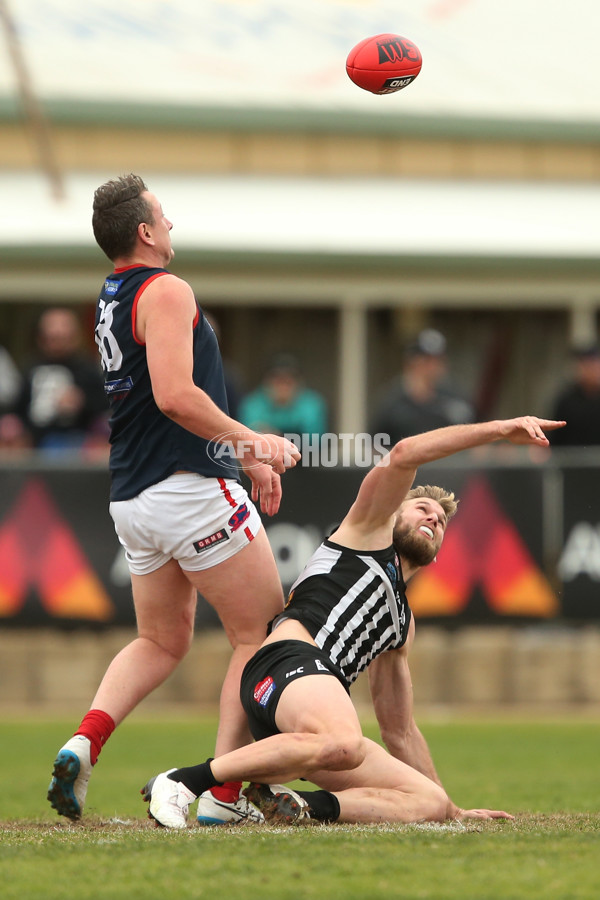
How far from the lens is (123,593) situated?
37.0 ft

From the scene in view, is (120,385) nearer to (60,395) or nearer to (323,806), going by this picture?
(323,806)

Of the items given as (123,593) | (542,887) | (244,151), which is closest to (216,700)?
(123,593)

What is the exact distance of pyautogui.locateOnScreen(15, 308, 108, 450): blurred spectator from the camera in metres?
11.6

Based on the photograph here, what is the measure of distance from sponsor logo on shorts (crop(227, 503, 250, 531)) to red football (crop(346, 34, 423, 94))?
7.32 feet

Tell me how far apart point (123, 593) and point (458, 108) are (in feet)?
21.0

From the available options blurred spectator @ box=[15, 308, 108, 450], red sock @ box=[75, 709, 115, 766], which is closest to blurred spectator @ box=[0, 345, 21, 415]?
blurred spectator @ box=[15, 308, 108, 450]

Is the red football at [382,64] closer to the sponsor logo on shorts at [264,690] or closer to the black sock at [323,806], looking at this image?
the sponsor logo on shorts at [264,690]

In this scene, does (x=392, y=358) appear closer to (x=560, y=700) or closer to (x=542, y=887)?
(x=560, y=700)

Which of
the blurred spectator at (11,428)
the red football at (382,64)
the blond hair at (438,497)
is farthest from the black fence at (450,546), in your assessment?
the blond hair at (438,497)

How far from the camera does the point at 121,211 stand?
571cm

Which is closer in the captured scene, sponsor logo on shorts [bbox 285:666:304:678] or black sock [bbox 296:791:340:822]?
sponsor logo on shorts [bbox 285:666:304:678]

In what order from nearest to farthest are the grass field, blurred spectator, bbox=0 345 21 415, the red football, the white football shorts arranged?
the grass field
the white football shorts
the red football
blurred spectator, bbox=0 345 21 415

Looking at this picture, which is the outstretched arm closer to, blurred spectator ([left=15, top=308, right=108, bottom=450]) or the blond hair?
the blond hair

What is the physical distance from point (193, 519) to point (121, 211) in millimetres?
1209
